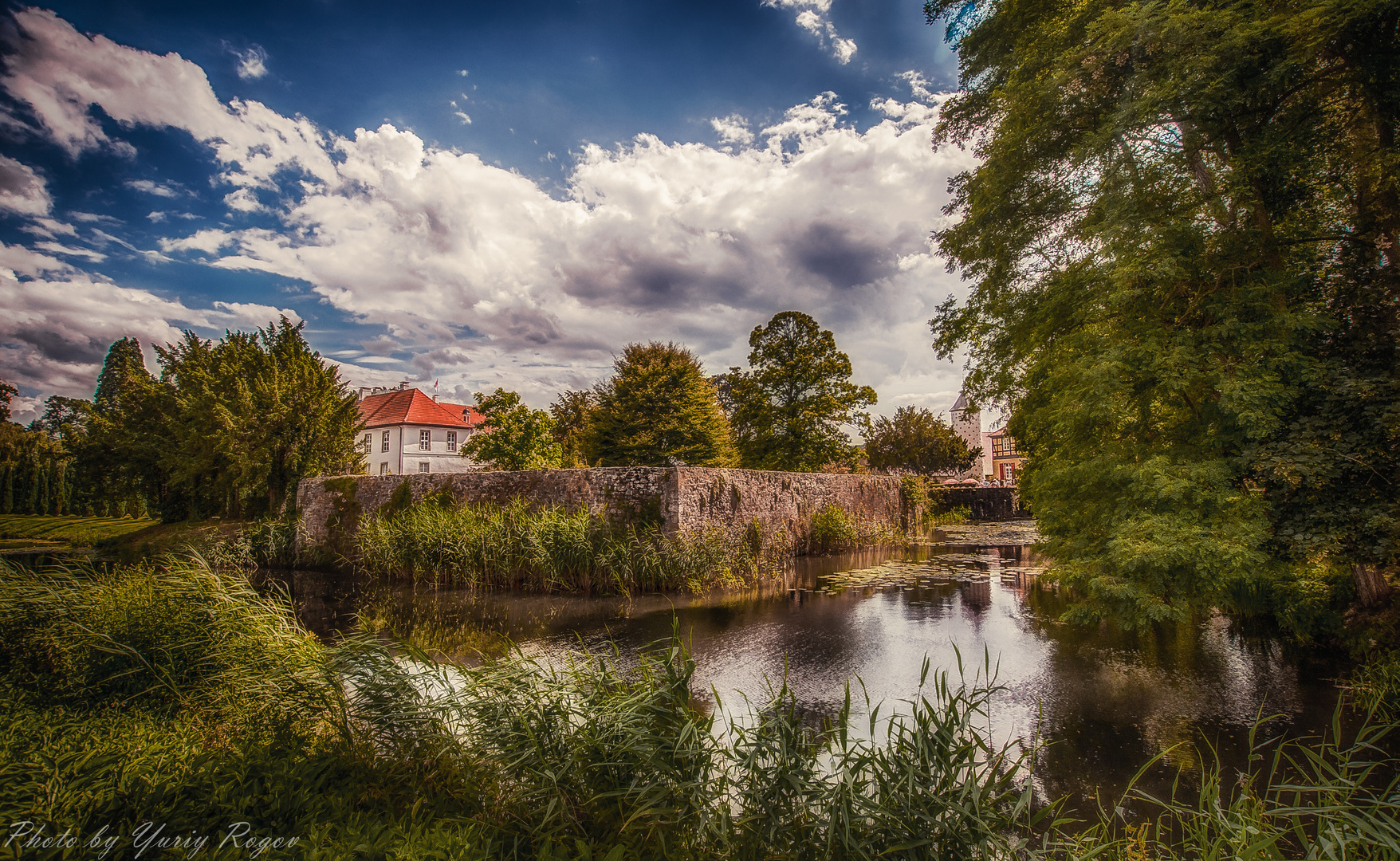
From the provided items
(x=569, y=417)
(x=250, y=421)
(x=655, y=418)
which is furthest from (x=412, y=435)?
(x=655, y=418)

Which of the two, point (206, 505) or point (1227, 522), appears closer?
point (1227, 522)

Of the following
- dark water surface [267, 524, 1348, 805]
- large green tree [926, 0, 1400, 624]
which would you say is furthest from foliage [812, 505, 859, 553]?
large green tree [926, 0, 1400, 624]

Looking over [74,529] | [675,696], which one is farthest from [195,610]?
[74,529]

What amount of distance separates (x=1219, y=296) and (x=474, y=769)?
774 cm

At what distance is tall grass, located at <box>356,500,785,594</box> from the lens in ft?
37.2

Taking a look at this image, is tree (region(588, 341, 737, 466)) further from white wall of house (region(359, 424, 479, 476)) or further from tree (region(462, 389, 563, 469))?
white wall of house (region(359, 424, 479, 476))

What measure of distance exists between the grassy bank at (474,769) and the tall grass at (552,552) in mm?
7195

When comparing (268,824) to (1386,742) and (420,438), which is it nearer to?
(1386,742)

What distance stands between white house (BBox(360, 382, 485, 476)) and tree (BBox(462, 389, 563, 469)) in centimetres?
1787

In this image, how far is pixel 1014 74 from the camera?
6.96m

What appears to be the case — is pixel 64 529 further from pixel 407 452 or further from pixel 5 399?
pixel 407 452

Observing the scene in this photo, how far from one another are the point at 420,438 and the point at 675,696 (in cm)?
4119

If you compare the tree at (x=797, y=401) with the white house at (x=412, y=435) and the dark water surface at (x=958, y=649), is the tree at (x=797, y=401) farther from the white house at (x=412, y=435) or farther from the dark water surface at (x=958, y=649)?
the white house at (x=412, y=435)

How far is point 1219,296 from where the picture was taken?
5.59m
